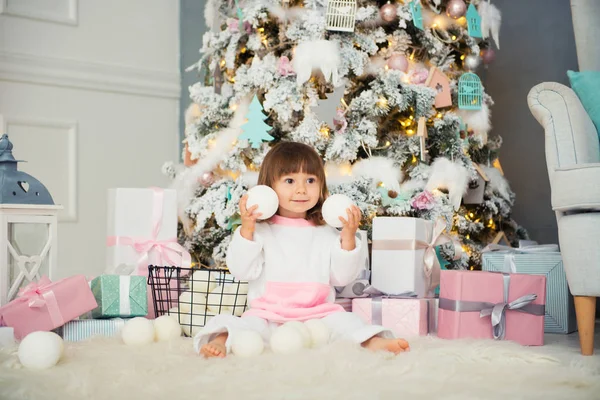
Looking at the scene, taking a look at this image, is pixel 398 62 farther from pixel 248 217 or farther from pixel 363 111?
pixel 248 217

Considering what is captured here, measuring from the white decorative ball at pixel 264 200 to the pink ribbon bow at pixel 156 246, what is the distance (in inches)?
23.9

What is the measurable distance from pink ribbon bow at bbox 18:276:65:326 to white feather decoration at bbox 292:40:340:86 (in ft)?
4.01

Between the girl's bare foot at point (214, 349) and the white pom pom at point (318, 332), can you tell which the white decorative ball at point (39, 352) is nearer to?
the girl's bare foot at point (214, 349)

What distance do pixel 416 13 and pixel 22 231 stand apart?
5.45ft

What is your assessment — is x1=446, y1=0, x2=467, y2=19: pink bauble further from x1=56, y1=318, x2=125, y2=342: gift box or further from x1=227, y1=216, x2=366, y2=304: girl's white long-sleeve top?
x1=56, y1=318, x2=125, y2=342: gift box

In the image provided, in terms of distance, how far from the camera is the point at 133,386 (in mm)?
1358

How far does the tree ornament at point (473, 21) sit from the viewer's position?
115 inches

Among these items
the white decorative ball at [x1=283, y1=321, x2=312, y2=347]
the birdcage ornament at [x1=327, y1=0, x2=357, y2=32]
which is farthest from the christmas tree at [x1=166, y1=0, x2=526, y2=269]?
the white decorative ball at [x1=283, y1=321, x2=312, y2=347]

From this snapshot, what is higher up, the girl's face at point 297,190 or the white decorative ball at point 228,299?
the girl's face at point 297,190

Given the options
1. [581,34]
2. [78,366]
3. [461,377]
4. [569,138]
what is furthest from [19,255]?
[581,34]

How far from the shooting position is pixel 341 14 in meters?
2.72

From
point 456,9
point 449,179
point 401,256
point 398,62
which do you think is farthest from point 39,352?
point 456,9

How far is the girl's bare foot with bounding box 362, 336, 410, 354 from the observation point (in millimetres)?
1701

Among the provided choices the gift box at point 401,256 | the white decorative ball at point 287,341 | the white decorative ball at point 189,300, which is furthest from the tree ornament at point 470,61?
the white decorative ball at point 287,341
